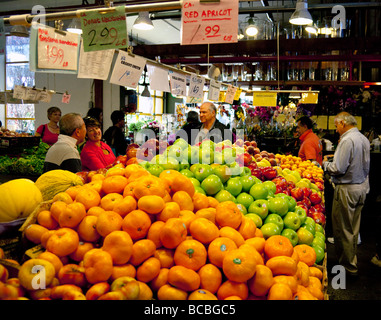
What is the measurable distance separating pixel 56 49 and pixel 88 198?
1.44 metres

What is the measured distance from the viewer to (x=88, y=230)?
163cm

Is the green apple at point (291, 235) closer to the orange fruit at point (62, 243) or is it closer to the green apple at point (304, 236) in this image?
the green apple at point (304, 236)

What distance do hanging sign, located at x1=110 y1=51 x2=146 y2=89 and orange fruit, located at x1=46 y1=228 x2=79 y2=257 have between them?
6.27 ft

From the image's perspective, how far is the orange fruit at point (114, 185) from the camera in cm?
192

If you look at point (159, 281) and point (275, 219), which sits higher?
point (275, 219)

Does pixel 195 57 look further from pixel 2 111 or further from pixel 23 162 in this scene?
pixel 2 111

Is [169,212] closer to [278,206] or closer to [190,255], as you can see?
[190,255]

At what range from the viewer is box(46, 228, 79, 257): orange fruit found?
1495 millimetres

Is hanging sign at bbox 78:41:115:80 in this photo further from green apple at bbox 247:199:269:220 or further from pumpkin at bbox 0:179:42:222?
green apple at bbox 247:199:269:220

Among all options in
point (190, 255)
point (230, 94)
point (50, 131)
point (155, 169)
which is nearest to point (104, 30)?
point (155, 169)

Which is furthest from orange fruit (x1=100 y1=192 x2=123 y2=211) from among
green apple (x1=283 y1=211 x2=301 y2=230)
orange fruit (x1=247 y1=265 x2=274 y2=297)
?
green apple (x1=283 y1=211 x2=301 y2=230)

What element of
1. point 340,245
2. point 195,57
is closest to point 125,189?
point 340,245

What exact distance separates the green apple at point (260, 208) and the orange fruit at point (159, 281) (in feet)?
2.77

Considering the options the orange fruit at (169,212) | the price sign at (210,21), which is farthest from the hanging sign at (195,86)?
the orange fruit at (169,212)
